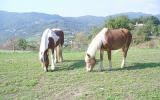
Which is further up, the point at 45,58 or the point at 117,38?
the point at 117,38

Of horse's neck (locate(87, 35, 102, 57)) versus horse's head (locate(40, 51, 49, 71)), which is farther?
horse's head (locate(40, 51, 49, 71))

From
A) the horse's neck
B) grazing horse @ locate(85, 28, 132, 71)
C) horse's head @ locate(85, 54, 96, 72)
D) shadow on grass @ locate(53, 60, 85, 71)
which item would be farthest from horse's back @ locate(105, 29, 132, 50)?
shadow on grass @ locate(53, 60, 85, 71)

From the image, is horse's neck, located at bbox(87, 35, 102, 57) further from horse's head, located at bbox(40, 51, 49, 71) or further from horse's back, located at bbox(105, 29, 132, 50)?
horse's head, located at bbox(40, 51, 49, 71)

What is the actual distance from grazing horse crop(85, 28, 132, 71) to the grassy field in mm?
458

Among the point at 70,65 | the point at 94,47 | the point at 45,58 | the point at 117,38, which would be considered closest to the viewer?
the point at 94,47

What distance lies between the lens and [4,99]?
9.05 m

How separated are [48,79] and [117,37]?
3366 millimetres

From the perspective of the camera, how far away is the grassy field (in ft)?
29.2

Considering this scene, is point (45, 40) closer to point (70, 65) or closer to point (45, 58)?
point (45, 58)

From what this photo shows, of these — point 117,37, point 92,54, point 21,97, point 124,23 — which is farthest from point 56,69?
point 124,23

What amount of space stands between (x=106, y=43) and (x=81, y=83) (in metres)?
2.57

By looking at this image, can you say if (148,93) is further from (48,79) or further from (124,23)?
(124,23)

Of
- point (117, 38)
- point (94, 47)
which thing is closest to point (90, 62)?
point (94, 47)

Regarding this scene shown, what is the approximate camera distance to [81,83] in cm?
1034
